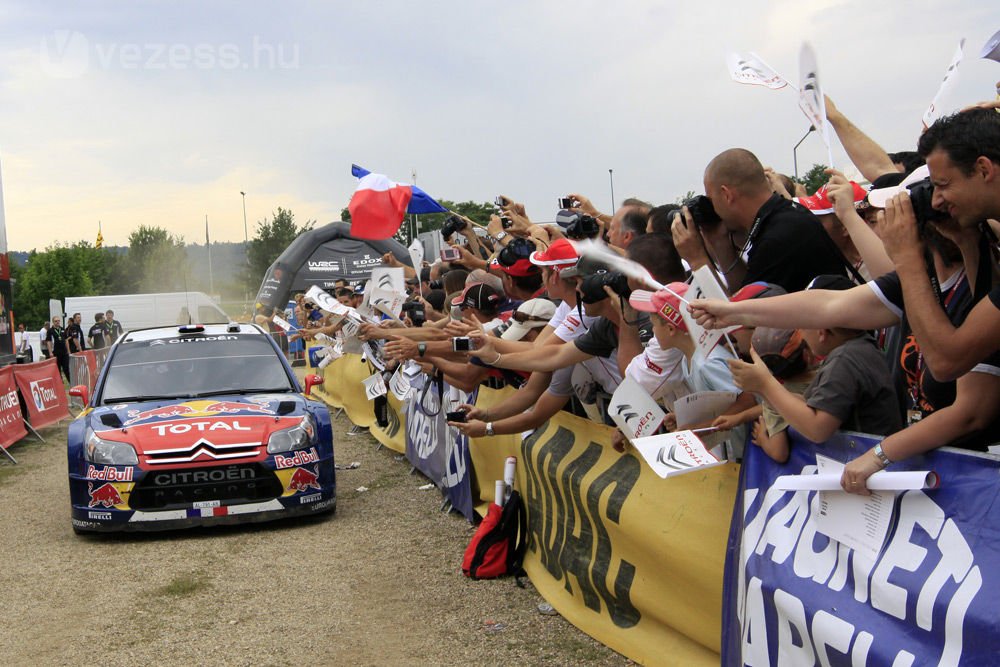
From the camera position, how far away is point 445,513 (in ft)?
29.3

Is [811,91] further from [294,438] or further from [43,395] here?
[43,395]

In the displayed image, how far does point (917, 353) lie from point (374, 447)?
408 inches

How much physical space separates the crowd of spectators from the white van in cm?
3548

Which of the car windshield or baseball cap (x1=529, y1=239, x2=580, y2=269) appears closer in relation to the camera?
baseball cap (x1=529, y1=239, x2=580, y2=269)

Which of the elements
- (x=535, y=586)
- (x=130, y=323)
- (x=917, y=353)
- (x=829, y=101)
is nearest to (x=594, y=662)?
(x=535, y=586)

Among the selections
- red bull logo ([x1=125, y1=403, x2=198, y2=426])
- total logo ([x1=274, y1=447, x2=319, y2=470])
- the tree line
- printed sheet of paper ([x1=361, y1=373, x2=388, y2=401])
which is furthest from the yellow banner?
the tree line

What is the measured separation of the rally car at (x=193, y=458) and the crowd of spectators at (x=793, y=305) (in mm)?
1610

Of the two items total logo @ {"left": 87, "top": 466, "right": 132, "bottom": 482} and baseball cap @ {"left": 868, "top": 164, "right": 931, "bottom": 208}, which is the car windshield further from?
baseball cap @ {"left": 868, "top": 164, "right": 931, "bottom": 208}

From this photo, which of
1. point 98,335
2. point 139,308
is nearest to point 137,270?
point 139,308

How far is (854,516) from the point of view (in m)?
3.32

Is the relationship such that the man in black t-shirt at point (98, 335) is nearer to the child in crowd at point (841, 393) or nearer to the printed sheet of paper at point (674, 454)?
the printed sheet of paper at point (674, 454)

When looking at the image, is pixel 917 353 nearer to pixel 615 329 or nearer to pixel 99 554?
pixel 615 329

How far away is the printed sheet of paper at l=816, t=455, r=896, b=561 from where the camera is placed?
319 cm

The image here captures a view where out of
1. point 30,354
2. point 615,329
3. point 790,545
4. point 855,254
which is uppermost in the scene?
point 855,254
